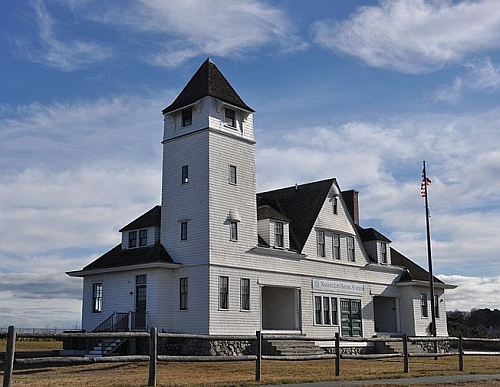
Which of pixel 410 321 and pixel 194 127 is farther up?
pixel 194 127

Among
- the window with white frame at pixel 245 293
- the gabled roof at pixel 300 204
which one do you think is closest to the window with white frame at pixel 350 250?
the gabled roof at pixel 300 204

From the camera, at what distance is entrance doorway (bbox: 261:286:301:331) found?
126ft

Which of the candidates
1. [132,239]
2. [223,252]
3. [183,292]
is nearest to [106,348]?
[183,292]

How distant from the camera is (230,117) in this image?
37.0 m

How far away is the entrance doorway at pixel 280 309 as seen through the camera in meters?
38.4

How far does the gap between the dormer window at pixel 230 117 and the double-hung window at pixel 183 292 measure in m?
8.43

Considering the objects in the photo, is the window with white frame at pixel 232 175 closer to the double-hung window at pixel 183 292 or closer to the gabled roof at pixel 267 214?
the gabled roof at pixel 267 214

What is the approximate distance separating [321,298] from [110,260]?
11.9m

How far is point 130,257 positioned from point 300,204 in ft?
36.3

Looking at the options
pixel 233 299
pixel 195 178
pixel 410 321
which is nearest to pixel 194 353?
pixel 233 299

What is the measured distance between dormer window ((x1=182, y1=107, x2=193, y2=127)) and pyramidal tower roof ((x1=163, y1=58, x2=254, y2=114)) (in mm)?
446

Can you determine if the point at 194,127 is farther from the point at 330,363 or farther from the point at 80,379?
the point at 80,379

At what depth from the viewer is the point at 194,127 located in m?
36.2

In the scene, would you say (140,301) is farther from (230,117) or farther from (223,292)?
(230,117)
